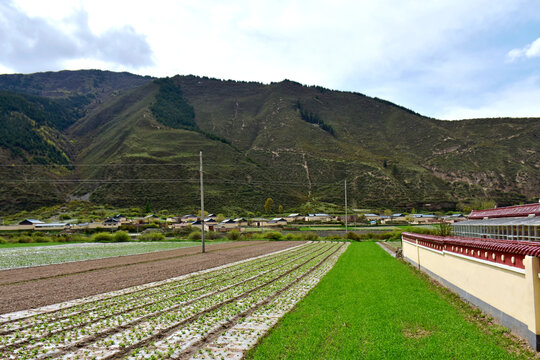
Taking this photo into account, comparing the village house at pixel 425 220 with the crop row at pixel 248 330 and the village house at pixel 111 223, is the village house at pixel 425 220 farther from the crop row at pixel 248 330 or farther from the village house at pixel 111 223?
the crop row at pixel 248 330

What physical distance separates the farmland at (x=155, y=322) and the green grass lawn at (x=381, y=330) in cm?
90

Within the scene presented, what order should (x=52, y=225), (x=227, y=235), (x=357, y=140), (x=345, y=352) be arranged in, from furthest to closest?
(x=357, y=140), (x=52, y=225), (x=227, y=235), (x=345, y=352)

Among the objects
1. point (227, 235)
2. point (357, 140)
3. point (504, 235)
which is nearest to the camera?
point (504, 235)

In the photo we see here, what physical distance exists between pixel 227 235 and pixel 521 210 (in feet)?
163

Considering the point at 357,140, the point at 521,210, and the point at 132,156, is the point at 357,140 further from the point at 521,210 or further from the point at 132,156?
the point at 521,210

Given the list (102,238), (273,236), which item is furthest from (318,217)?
(102,238)

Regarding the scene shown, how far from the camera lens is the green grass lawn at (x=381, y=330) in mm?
7633

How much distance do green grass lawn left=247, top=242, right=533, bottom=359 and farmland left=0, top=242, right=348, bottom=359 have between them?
0.90m

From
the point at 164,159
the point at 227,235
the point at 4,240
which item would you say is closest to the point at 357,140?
the point at 164,159

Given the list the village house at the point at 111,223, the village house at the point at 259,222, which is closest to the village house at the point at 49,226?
the village house at the point at 111,223

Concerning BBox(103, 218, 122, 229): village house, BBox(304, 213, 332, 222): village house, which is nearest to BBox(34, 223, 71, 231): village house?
BBox(103, 218, 122, 229): village house

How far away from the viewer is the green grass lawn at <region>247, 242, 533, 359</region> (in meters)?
7.63

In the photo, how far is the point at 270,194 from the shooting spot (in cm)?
11875

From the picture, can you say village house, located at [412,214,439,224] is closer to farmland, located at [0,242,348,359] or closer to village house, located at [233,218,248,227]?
village house, located at [233,218,248,227]
